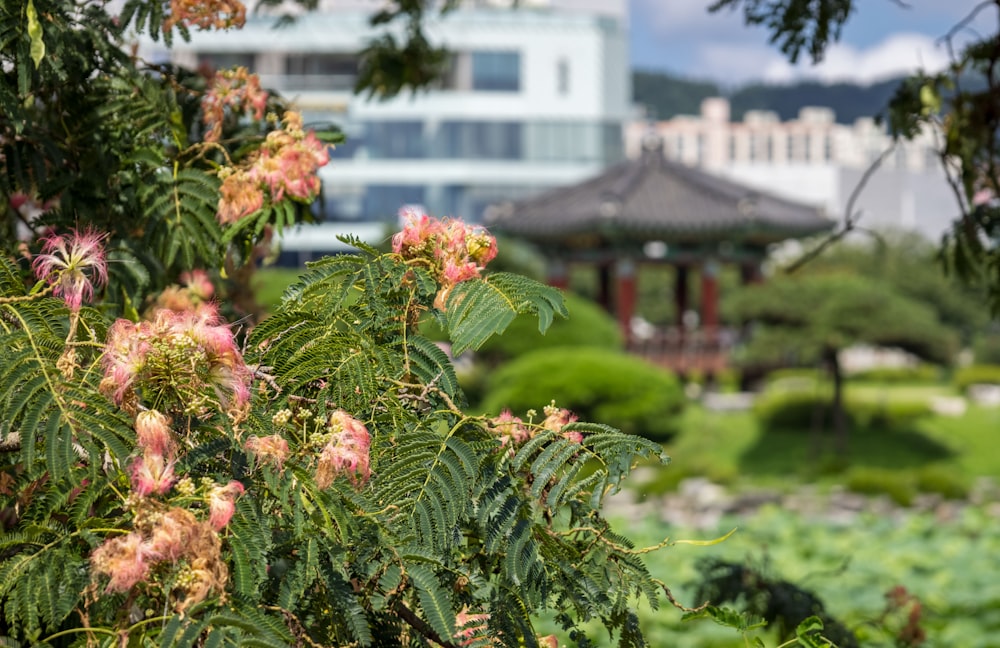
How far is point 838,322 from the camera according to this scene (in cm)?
1578

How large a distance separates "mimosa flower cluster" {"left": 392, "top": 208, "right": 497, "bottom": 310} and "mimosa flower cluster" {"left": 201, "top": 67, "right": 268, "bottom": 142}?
1.02 meters

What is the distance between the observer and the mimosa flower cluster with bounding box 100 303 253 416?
1.64 m

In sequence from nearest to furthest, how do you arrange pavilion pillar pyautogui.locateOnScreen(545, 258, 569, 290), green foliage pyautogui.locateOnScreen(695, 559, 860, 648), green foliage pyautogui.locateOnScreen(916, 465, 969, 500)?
green foliage pyautogui.locateOnScreen(695, 559, 860, 648)
green foliage pyautogui.locateOnScreen(916, 465, 969, 500)
pavilion pillar pyautogui.locateOnScreen(545, 258, 569, 290)

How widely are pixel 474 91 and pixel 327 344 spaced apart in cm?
3647

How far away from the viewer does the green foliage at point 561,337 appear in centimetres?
1656

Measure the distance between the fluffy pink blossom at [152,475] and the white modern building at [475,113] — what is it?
113 ft

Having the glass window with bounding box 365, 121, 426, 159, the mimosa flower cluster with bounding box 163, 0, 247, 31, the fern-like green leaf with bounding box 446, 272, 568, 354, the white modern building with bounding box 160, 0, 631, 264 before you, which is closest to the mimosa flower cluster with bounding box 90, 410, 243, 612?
the fern-like green leaf with bounding box 446, 272, 568, 354

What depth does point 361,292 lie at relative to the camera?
6.22ft

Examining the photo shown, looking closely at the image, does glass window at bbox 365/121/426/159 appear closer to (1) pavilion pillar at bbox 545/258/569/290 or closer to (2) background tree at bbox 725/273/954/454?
(1) pavilion pillar at bbox 545/258/569/290

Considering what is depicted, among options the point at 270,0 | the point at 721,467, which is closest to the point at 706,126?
the point at 721,467

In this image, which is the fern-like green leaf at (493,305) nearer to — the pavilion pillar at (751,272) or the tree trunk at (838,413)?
the tree trunk at (838,413)

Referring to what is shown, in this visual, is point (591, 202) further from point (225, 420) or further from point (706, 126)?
point (706, 126)

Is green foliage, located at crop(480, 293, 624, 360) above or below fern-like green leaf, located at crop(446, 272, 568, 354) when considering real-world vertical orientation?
below

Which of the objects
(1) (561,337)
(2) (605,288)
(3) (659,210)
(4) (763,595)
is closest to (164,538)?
(4) (763,595)
